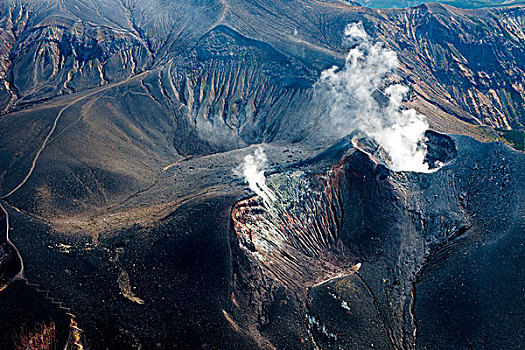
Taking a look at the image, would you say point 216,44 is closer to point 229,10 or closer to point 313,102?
point 229,10

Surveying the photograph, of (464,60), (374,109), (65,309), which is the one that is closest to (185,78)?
(374,109)

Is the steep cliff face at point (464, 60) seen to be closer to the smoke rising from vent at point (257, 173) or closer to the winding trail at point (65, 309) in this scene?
the smoke rising from vent at point (257, 173)

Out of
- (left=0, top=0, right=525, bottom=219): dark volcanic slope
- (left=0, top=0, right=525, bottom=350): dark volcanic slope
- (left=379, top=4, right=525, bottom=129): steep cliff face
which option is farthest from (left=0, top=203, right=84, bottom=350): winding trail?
(left=379, top=4, right=525, bottom=129): steep cliff face

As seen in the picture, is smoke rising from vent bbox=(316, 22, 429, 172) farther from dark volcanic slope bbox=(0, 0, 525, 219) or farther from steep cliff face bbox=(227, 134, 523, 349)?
steep cliff face bbox=(227, 134, 523, 349)

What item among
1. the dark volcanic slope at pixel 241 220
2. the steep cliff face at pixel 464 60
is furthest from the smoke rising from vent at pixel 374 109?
the steep cliff face at pixel 464 60

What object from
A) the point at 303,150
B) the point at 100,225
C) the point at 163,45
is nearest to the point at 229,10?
the point at 163,45

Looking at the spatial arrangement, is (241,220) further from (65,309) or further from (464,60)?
(464,60)
